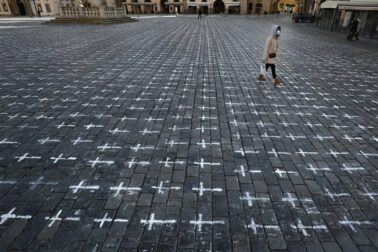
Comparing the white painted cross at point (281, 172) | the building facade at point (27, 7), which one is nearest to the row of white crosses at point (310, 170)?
the white painted cross at point (281, 172)

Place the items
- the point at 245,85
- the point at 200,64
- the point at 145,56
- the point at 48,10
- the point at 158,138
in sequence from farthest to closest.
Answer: the point at 48,10 < the point at 145,56 < the point at 200,64 < the point at 245,85 < the point at 158,138

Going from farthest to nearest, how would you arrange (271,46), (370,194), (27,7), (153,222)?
(27,7), (271,46), (370,194), (153,222)

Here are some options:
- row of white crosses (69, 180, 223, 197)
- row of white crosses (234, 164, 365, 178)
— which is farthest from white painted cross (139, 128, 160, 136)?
row of white crosses (234, 164, 365, 178)

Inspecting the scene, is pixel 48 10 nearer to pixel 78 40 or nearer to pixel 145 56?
pixel 78 40

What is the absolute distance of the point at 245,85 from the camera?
29.1ft

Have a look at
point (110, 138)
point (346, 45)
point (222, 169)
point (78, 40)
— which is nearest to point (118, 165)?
point (110, 138)

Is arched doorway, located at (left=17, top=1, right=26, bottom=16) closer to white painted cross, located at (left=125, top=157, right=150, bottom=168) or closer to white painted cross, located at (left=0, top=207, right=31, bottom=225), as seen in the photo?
white painted cross, located at (left=125, top=157, right=150, bottom=168)

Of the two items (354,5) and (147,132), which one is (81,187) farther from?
(354,5)

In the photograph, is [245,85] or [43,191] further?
[245,85]

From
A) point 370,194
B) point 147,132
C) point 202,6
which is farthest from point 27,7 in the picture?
point 370,194

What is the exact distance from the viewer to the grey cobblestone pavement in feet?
10.8

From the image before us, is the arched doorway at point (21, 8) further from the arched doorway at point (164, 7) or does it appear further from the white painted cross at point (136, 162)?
the white painted cross at point (136, 162)

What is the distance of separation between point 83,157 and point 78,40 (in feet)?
51.7

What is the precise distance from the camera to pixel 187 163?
465cm
